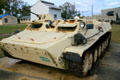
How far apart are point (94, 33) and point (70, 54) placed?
84.3 inches

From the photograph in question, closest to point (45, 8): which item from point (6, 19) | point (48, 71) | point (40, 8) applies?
point (40, 8)

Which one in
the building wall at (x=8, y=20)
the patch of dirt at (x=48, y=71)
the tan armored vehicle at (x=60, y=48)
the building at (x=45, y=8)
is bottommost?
the patch of dirt at (x=48, y=71)

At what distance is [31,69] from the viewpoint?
5074 millimetres

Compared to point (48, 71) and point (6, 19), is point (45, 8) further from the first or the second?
point (48, 71)

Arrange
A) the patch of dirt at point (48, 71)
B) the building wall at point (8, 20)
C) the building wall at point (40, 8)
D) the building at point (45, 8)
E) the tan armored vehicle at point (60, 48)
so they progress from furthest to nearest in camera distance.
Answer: the building wall at point (8, 20) < the building wall at point (40, 8) < the building at point (45, 8) < the patch of dirt at point (48, 71) < the tan armored vehicle at point (60, 48)

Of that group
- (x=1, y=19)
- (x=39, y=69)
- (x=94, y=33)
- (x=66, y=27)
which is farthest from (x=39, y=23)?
(x=1, y=19)

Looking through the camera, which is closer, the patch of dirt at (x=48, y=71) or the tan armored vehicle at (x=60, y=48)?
the tan armored vehicle at (x=60, y=48)

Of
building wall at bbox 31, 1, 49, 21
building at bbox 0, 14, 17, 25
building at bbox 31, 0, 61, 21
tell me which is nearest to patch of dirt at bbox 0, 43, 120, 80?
building at bbox 31, 0, 61, 21

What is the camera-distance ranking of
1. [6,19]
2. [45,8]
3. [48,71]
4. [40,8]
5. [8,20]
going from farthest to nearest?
[8,20] → [6,19] → [40,8] → [45,8] → [48,71]

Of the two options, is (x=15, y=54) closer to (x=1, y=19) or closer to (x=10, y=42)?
(x=10, y=42)

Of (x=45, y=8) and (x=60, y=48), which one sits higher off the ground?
(x=45, y=8)

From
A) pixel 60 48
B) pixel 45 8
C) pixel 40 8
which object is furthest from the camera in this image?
pixel 40 8

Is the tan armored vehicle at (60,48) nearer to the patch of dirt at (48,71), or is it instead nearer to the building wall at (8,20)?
the patch of dirt at (48,71)

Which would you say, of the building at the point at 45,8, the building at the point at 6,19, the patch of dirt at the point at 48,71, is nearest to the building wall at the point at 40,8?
the building at the point at 45,8
